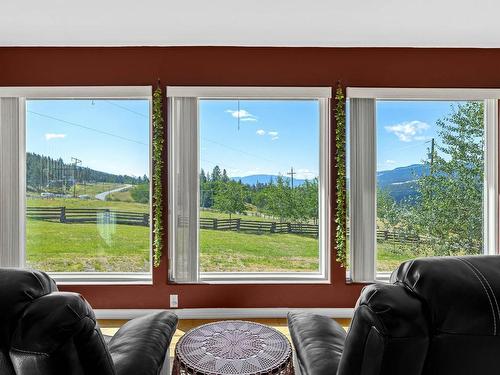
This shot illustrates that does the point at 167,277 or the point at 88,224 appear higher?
the point at 88,224

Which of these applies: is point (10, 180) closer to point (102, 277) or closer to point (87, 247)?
point (87, 247)

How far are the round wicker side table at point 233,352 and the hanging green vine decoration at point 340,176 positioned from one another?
5.80ft

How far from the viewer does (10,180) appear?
348 centimetres

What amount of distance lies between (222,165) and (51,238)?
1.94 m

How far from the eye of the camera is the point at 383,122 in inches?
145

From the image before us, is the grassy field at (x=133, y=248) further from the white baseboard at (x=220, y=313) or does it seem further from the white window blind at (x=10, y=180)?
the white baseboard at (x=220, y=313)

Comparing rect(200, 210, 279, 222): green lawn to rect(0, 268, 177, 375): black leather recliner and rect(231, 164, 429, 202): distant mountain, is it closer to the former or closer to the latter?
rect(231, 164, 429, 202): distant mountain

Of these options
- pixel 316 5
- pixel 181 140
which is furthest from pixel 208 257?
pixel 316 5

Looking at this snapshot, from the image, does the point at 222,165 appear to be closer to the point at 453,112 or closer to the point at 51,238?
the point at 51,238

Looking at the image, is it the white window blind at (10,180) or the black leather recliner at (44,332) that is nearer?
the black leather recliner at (44,332)

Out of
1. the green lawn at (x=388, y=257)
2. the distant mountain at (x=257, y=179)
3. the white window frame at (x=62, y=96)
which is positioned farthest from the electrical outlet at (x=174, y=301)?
the green lawn at (x=388, y=257)

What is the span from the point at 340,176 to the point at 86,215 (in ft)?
8.67

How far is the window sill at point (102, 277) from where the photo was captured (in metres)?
3.60

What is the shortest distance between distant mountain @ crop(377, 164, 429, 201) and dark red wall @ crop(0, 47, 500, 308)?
2.82ft
